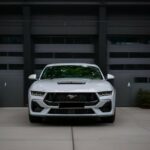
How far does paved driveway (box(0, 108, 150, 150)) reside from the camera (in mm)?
7754

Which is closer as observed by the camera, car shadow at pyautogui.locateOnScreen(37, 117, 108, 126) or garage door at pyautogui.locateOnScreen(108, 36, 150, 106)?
car shadow at pyautogui.locateOnScreen(37, 117, 108, 126)

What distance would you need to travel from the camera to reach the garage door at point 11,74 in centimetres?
1481

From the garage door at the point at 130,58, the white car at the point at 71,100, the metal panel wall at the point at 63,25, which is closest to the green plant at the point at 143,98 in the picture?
the garage door at the point at 130,58

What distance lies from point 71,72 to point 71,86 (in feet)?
5.49

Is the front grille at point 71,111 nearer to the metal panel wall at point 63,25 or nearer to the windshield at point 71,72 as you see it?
the windshield at point 71,72

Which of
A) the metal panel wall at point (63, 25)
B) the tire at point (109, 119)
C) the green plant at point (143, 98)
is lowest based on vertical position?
the green plant at point (143, 98)

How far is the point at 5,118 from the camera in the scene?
11453mm

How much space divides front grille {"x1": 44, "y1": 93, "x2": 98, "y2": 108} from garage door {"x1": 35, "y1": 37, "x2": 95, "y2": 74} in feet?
17.8


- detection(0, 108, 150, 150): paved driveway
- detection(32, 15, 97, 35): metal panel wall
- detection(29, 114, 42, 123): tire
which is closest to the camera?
detection(0, 108, 150, 150): paved driveway

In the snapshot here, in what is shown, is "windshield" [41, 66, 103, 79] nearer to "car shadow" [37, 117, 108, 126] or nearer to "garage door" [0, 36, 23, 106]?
"car shadow" [37, 117, 108, 126]

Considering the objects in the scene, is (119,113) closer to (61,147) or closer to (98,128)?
(98,128)

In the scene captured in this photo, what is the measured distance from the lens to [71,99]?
9898 millimetres

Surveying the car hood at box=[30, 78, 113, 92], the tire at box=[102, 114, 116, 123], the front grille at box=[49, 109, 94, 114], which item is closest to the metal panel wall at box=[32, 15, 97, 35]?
the car hood at box=[30, 78, 113, 92]

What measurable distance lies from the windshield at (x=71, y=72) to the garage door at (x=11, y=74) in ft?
10.2
